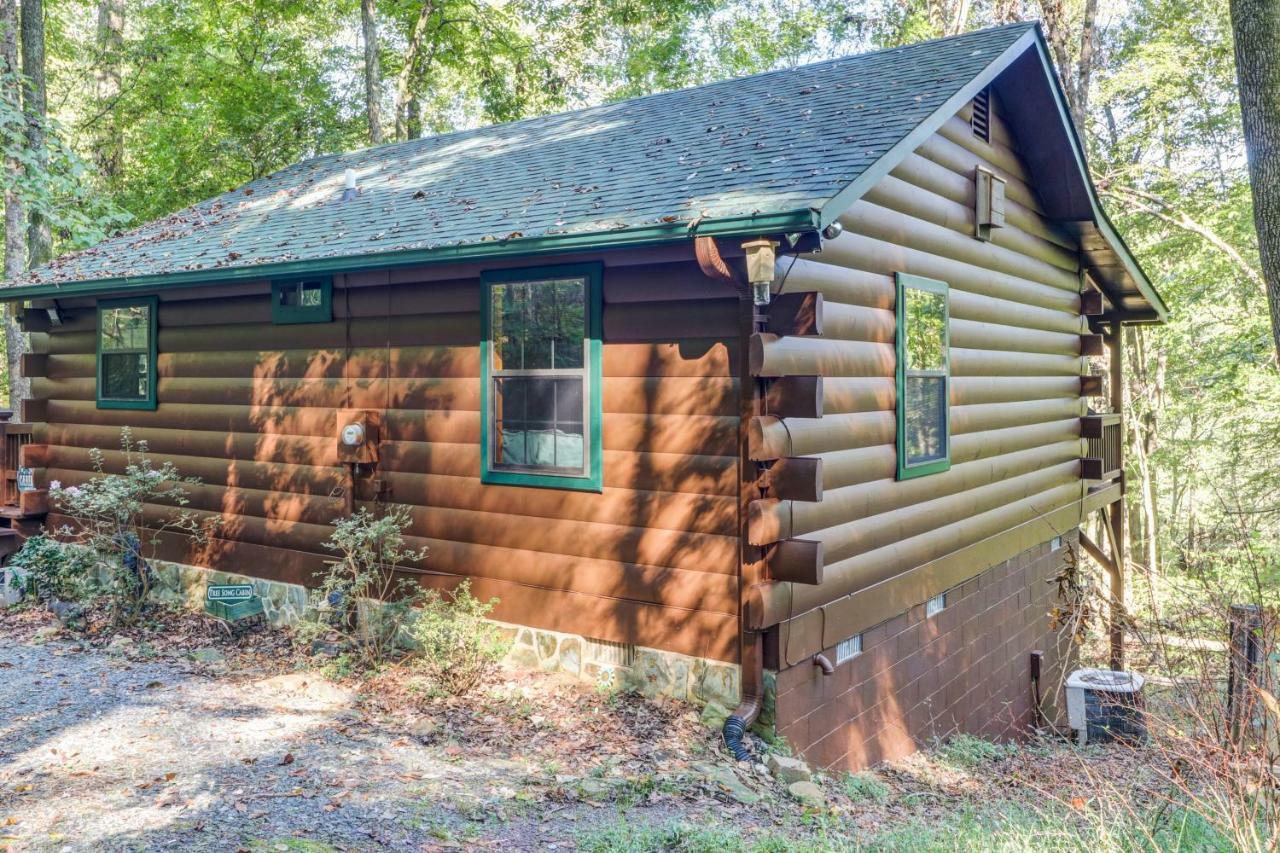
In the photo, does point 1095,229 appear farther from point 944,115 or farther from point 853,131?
point 853,131

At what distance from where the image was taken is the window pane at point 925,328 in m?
7.54

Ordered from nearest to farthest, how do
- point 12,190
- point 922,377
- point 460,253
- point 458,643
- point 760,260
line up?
1. point 760,260
2. point 460,253
3. point 458,643
4. point 922,377
5. point 12,190

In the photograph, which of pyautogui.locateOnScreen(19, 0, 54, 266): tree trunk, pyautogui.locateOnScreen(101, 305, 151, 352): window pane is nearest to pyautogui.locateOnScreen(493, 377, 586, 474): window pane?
pyautogui.locateOnScreen(101, 305, 151, 352): window pane

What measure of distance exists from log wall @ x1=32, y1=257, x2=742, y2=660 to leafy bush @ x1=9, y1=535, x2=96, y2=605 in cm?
54

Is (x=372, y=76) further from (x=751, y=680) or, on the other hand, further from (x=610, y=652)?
(x=751, y=680)

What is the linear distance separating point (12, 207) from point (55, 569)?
8809mm

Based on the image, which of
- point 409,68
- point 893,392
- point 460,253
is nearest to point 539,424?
point 460,253

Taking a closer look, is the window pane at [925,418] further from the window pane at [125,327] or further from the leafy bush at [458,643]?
the window pane at [125,327]

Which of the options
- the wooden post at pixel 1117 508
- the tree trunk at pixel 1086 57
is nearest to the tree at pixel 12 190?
the wooden post at pixel 1117 508

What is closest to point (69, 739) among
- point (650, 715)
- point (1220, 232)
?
Answer: point (650, 715)

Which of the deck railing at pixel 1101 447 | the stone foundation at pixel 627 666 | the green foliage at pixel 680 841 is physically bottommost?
the green foliage at pixel 680 841

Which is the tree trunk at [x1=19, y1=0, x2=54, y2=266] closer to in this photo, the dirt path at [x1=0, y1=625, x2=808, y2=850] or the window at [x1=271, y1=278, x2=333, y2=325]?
the window at [x1=271, y1=278, x2=333, y2=325]

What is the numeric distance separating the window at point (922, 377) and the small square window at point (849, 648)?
1.26 metres

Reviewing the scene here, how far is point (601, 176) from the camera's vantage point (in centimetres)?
757
